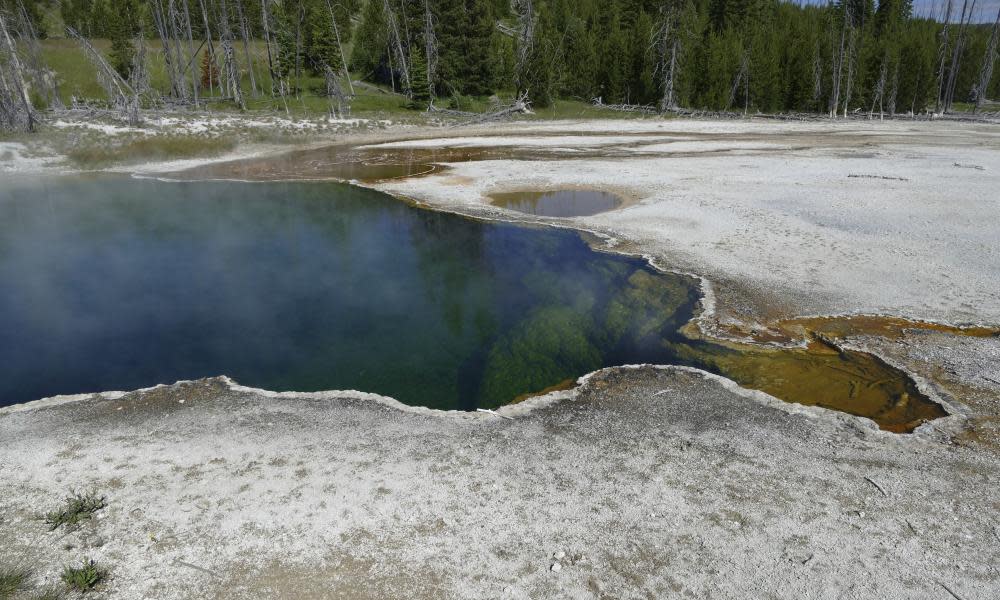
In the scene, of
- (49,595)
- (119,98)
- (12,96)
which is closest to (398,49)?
(119,98)

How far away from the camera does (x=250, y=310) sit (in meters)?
10.9

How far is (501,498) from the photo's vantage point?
5.42 m

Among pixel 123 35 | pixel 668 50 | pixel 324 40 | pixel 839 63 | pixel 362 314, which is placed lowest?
pixel 362 314

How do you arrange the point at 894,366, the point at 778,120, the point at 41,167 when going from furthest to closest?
the point at 778,120 < the point at 41,167 < the point at 894,366

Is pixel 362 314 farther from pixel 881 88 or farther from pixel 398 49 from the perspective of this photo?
pixel 881 88

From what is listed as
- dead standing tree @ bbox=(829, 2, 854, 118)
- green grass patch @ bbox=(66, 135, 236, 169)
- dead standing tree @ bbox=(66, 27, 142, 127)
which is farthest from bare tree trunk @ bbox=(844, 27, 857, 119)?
dead standing tree @ bbox=(66, 27, 142, 127)

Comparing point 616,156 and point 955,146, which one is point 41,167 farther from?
point 955,146

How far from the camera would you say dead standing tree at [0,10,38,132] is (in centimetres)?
2674

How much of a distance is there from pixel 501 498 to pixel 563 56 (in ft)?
192

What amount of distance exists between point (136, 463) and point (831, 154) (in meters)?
28.6

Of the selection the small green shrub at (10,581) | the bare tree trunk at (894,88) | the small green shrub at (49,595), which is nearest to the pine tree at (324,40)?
the small green shrub at (10,581)

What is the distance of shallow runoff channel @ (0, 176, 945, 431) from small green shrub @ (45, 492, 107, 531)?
285cm


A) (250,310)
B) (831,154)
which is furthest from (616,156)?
(250,310)

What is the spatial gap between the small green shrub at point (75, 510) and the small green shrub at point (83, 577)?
0.61 m
